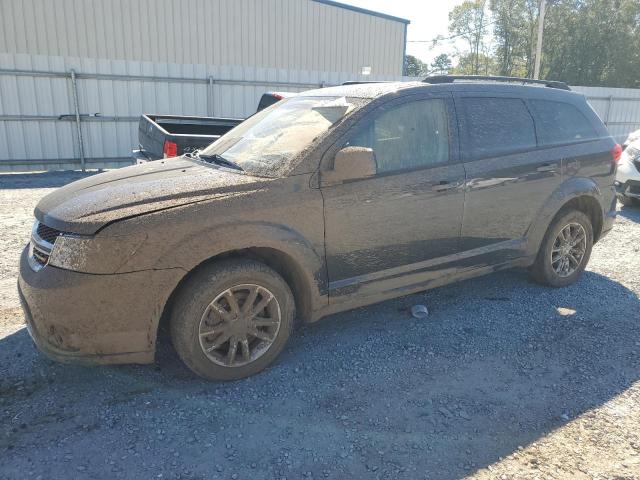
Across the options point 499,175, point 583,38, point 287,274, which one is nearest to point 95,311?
point 287,274

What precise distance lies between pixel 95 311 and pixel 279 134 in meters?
1.82

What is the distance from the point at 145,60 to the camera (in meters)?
16.1

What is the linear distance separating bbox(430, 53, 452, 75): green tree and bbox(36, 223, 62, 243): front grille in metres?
59.9

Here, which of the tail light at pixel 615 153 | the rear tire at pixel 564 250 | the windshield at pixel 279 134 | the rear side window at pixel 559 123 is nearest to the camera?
the windshield at pixel 279 134

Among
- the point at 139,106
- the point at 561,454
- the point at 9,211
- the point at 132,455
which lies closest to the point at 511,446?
the point at 561,454

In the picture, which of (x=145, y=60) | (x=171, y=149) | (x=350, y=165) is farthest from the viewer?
(x=145, y=60)

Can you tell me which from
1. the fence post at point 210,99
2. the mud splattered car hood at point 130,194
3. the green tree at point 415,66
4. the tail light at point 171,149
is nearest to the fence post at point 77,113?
the fence post at point 210,99

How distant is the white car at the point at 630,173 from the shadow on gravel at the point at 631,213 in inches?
9.1

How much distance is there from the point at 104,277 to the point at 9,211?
596 cm

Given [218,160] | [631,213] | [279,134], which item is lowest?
[631,213]

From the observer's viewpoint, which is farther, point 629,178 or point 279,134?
point 629,178

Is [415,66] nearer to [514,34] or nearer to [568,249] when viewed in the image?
[514,34]

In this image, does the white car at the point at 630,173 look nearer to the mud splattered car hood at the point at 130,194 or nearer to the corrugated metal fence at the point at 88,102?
the mud splattered car hood at the point at 130,194

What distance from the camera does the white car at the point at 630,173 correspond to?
26.3 feet
